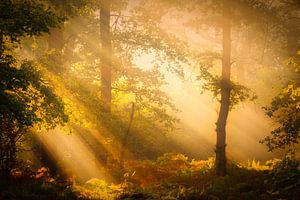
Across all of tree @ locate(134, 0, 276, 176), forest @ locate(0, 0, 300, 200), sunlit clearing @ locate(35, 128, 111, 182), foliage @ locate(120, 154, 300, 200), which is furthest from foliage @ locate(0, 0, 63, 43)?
tree @ locate(134, 0, 276, 176)

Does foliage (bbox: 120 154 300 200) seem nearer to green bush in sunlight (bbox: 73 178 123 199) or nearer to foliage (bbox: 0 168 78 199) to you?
green bush in sunlight (bbox: 73 178 123 199)

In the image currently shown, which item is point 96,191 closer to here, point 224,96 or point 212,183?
point 212,183

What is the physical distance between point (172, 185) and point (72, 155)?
4996 millimetres

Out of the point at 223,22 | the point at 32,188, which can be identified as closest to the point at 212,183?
the point at 223,22

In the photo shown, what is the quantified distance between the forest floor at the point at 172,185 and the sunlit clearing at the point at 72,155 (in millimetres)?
945

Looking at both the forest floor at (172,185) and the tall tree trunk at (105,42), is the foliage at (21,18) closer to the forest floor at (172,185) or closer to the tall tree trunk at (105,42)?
the forest floor at (172,185)

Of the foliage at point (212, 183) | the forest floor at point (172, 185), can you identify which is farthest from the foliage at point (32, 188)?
the foliage at point (212, 183)

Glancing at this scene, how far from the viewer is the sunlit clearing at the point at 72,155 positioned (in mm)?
15883

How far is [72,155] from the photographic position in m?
17.0

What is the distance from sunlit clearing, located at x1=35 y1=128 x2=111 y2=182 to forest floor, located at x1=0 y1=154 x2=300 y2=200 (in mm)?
945

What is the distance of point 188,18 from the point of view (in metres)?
16.9

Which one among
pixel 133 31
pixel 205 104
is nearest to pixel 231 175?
pixel 133 31

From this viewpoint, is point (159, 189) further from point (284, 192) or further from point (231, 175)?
point (284, 192)

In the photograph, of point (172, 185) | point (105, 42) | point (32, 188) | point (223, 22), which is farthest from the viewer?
point (105, 42)
